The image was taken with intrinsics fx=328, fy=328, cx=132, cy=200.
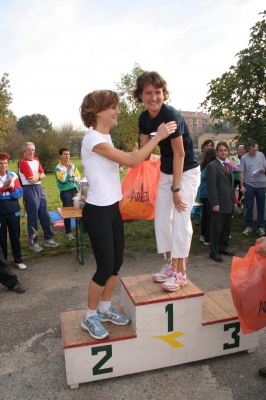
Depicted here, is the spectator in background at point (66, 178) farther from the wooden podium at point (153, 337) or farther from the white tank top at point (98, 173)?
the white tank top at point (98, 173)

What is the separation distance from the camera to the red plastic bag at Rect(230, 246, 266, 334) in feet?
7.50

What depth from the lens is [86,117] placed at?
225 cm

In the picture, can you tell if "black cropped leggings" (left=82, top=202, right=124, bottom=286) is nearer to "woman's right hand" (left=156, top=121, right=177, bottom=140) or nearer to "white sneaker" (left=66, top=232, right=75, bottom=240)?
A: "woman's right hand" (left=156, top=121, right=177, bottom=140)

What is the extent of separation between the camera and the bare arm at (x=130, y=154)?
7.04 ft

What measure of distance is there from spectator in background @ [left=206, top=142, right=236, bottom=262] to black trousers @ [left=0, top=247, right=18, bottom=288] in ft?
9.54

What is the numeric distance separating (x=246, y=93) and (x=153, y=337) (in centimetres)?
582

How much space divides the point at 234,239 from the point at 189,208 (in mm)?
3825

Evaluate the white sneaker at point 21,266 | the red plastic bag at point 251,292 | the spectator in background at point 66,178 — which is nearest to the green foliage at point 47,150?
the spectator in background at point 66,178

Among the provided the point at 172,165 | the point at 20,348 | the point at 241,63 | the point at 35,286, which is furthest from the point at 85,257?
the point at 241,63

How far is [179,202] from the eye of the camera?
2.56 meters

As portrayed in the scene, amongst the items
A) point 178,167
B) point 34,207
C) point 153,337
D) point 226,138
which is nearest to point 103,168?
point 178,167

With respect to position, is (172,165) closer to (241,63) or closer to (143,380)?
(143,380)

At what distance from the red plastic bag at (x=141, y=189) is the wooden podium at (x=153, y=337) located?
163cm

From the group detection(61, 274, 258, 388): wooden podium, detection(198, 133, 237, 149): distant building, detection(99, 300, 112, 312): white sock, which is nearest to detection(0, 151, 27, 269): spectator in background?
detection(61, 274, 258, 388): wooden podium
